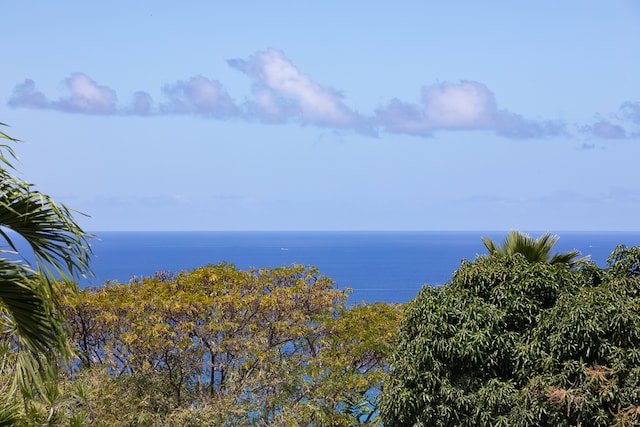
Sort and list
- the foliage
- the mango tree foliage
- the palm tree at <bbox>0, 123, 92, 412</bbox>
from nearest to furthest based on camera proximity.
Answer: the palm tree at <bbox>0, 123, 92, 412</bbox>, the foliage, the mango tree foliage

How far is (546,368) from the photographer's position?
1105 cm

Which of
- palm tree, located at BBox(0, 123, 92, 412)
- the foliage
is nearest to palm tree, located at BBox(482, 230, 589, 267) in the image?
the foliage

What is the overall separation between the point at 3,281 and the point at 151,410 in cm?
991

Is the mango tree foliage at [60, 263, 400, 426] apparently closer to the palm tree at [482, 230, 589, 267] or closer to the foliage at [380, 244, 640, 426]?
the foliage at [380, 244, 640, 426]

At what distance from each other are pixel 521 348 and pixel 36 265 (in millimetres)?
8358

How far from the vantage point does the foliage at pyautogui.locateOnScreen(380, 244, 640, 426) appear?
1075cm

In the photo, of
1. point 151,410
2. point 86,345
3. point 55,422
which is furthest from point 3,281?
point 86,345

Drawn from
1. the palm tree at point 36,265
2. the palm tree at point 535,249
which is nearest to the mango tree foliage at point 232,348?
the palm tree at point 535,249

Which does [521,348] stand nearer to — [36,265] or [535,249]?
[535,249]

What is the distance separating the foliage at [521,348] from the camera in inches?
423

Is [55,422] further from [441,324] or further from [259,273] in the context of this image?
[259,273]

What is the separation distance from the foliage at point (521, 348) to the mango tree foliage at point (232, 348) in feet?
6.48

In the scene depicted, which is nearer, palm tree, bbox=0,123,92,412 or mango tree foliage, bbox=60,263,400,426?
palm tree, bbox=0,123,92,412

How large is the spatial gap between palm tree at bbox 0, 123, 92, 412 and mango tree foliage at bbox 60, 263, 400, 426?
8.37 meters
